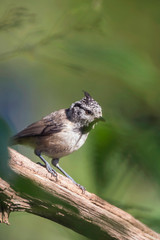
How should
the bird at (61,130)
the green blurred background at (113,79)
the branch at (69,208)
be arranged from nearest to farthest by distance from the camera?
the green blurred background at (113,79) → the branch at (69,208) → the bird at (61,130)

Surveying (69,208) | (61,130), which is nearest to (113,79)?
(69,208)

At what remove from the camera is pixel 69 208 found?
2119 millimetres

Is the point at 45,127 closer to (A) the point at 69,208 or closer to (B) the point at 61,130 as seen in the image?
(B) the point at 61,130

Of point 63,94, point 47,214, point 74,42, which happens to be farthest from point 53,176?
point 63,94

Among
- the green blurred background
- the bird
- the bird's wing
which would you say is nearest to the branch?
the green blurred background

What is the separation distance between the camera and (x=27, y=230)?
247 centimetres

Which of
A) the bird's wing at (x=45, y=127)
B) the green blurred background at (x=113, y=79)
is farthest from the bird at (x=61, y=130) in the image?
the green blurred background at (x=113, y=79)

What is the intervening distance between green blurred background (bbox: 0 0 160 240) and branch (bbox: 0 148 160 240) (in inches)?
5.7

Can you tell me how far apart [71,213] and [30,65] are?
2.04 metres

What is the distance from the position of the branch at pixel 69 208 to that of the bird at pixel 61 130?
3.00ft

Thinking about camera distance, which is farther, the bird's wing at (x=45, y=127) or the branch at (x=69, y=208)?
the bird's wing at (x=45, y=127)

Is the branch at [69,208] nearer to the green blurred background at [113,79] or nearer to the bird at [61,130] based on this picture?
the green blurred background at [113,79]

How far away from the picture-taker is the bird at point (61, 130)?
11.6 ft

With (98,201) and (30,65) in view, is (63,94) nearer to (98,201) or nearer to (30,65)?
(30,65)
